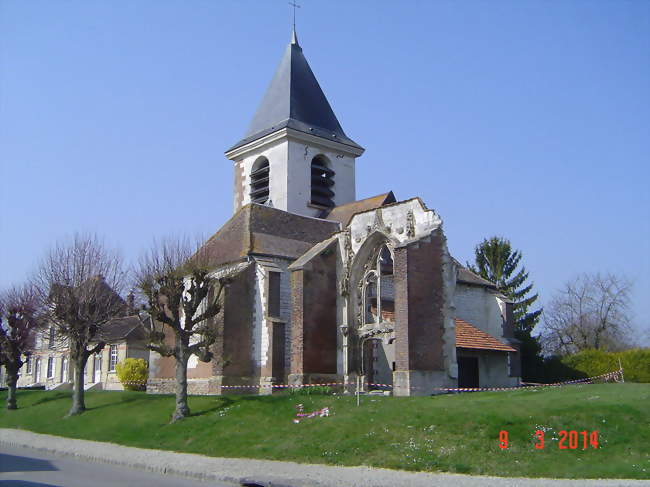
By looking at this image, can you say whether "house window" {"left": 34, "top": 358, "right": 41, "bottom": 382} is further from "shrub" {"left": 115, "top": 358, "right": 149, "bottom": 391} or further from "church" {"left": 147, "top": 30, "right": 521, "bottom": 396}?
"church" {"left": 147, "top": 30, "right": 521, "bottom": 396}

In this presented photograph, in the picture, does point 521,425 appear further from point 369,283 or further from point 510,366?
point 510,366

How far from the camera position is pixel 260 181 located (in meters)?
35.7

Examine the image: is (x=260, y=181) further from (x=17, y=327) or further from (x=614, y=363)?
(x=614, y=363)

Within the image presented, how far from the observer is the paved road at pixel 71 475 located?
12.2 meters

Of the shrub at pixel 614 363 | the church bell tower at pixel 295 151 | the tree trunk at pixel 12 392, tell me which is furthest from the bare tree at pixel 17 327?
the shrub at pixel 614 363

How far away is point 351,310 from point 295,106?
14.8 m

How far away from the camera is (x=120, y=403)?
24.5m

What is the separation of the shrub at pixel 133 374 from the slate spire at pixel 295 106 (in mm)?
12230

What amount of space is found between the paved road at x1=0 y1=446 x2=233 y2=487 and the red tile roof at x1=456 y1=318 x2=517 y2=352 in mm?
14173

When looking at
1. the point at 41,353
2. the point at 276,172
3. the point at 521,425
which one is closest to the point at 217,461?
the point at 521,425

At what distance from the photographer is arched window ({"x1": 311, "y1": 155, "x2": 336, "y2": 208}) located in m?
35.2

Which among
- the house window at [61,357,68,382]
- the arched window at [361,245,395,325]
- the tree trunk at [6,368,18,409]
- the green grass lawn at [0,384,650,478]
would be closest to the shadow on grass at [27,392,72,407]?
the tree trunk at [6,368,18,409]

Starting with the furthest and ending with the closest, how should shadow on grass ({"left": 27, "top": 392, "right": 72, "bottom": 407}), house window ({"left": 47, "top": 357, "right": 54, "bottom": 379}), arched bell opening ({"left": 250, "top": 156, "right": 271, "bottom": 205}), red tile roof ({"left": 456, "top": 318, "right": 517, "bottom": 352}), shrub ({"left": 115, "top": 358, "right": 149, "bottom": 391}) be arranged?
house window ({"left": 47, "top": 357, "right": 54, "bottom": 379})
arched bell opening ({"left": 250, "top": 156, "right": 271, "bottom": 205})
shrub ({"left": 115, "top": 358, "right": 149, "bottom": 391})
shadow on grass ({"left": 27, "top": 392, "right": 72, "bottom": 407})
red tile roof ({"left": 456, "top": 318, "right": 517, "bottom": 352})

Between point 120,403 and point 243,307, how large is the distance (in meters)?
5.52
